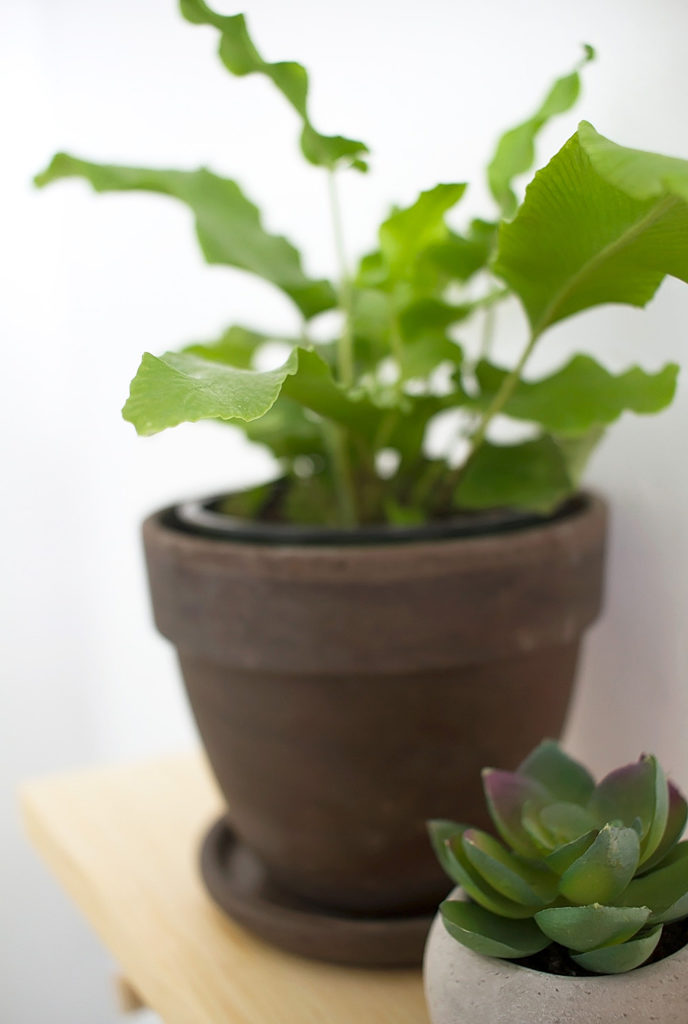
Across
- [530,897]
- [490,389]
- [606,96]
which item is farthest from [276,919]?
[606,96]

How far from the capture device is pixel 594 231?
0.41 meters

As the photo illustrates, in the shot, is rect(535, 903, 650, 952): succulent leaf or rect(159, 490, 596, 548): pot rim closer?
rect(535, 903, 650, 952): succulent leaf

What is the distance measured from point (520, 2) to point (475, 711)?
451 millimetres

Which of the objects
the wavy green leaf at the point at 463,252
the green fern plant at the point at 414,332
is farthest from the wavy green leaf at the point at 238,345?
the wavy green leaf at the point at 463,252

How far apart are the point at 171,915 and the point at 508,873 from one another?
0.29 m

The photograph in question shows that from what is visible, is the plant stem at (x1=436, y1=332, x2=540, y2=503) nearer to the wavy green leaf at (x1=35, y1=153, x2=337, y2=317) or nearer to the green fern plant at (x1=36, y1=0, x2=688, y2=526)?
the green fern plant at (x1=36, y1=0, x2=688, y2=526)

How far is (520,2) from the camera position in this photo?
0.63m

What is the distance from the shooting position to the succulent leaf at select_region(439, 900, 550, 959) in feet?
1.21

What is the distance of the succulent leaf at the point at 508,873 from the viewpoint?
38cm

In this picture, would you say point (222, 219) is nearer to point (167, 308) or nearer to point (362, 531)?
point (362, 531)

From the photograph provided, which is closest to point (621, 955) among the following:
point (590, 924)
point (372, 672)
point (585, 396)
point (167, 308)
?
point (590, 924)

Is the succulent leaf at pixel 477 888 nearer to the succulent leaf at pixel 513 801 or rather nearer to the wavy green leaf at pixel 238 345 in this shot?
the succulent leaf at pixel 513 801

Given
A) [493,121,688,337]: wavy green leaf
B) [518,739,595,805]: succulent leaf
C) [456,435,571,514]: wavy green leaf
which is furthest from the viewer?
[456,435,571,514]: wavy green leaf

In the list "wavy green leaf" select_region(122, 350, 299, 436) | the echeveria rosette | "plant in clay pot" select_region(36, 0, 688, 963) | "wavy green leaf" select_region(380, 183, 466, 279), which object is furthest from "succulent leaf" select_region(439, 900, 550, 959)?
"wavy green leaf" select_region(380, 183, 466, 279)
